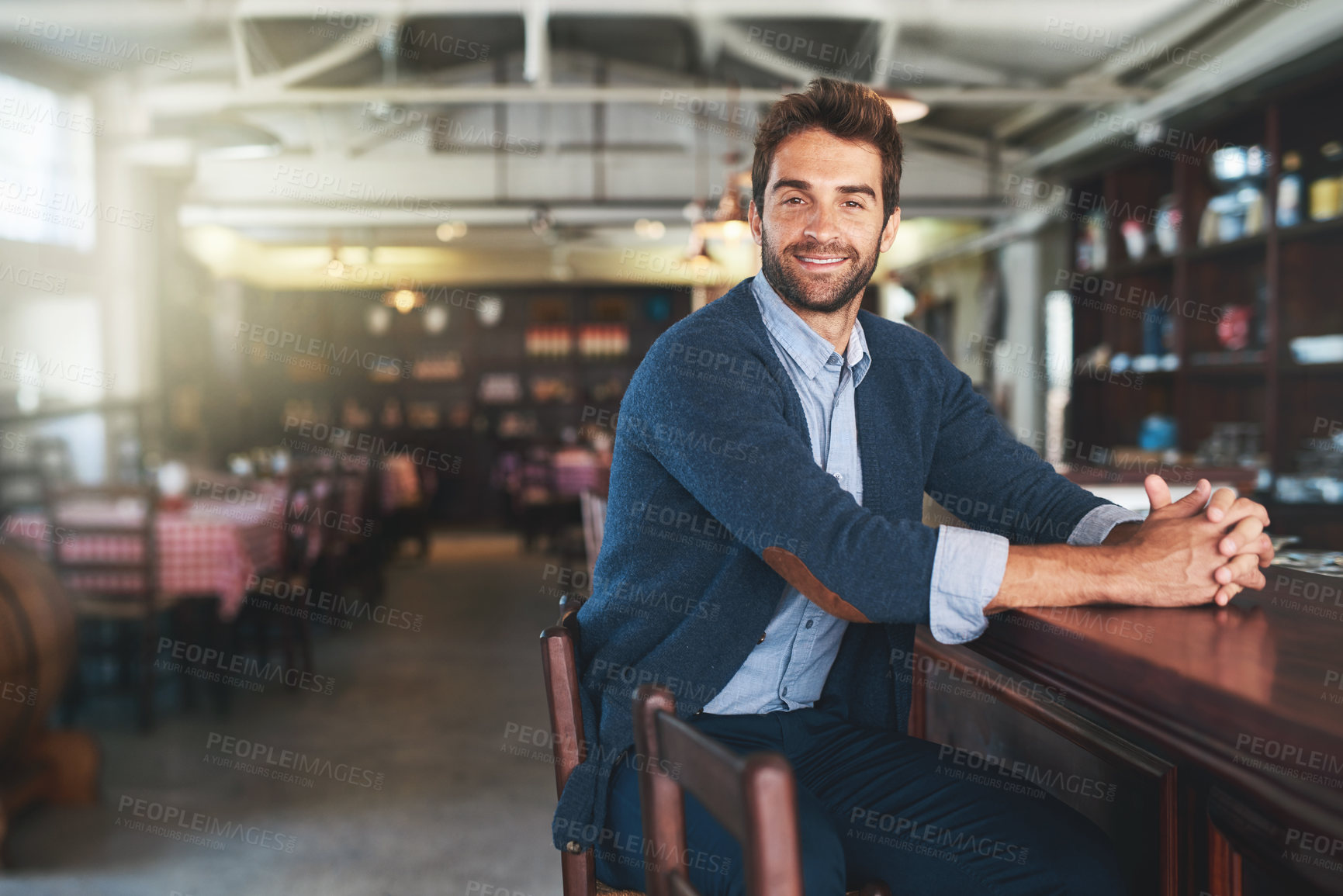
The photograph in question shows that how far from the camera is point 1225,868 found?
120cm

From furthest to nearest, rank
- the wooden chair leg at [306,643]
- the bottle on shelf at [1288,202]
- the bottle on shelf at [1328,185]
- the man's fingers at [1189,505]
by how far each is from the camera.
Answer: the wooden chair leg at [306,643], the bottle on shelf at [1288,202], the bottle on shelf at [1328,185], the man's fingers at [1189,505]

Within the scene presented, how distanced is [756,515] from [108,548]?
399 centimetres

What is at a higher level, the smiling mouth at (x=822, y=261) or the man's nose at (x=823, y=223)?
the man's nose at (x=823, y=223)

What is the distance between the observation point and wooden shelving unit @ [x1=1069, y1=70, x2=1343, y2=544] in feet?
14.5

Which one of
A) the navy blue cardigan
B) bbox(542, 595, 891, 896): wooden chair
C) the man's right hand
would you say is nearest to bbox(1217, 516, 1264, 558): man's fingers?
the man's right hand

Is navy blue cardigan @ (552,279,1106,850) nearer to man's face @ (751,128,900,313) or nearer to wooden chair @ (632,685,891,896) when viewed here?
man's face @ (751,128,900,313)

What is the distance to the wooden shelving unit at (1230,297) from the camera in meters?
4.42

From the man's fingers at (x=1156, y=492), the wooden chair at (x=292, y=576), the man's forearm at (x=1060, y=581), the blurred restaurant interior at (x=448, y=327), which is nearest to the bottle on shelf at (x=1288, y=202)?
the blurred restaurant interior at (x=448, y=327)

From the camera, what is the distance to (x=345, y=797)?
11.1 feet

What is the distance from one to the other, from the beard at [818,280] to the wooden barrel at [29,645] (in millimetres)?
2687

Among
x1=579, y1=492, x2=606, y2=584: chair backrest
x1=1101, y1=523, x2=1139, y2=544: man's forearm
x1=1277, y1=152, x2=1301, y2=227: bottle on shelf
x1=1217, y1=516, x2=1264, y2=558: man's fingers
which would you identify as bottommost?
x1=579, y1=492, x2=606, y2=584: chair backrest

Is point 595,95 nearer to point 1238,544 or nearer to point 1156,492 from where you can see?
point 1156,492

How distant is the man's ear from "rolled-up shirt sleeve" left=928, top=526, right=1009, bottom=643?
69cm

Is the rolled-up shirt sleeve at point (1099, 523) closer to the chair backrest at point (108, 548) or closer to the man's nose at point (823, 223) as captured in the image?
the man's nose at point (823, 223)
